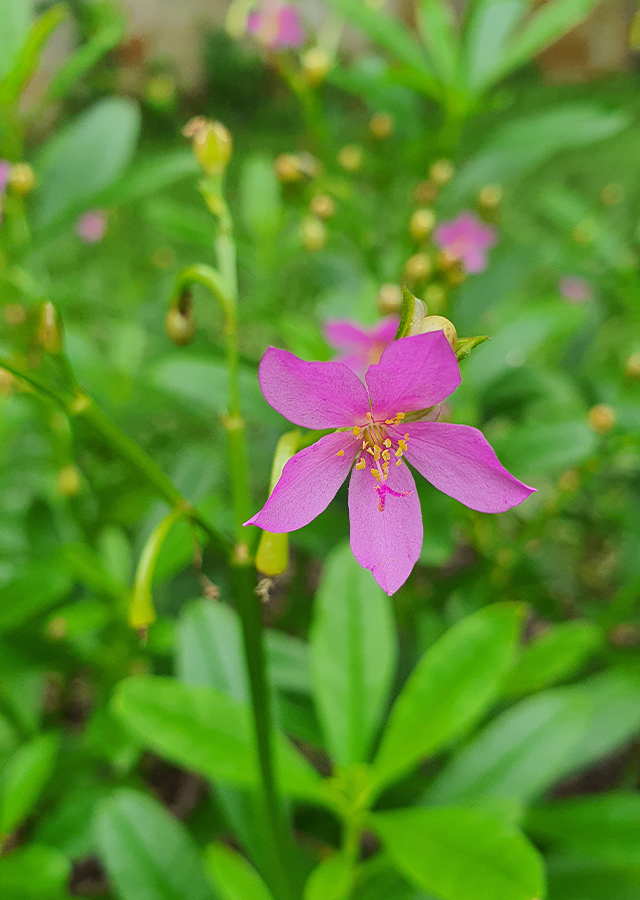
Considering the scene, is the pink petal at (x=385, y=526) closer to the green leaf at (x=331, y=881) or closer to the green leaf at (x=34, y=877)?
the green leaf at (x=331, y=881)

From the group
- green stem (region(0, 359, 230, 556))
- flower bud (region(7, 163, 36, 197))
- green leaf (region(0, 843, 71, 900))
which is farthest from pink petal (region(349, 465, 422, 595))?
flower bud (region(7, 163, 36, 197))

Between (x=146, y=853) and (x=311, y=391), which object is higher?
(x=311, y=391)

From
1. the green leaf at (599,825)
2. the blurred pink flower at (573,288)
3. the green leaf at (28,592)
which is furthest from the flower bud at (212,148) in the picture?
the blurred pink flower at (573,288)

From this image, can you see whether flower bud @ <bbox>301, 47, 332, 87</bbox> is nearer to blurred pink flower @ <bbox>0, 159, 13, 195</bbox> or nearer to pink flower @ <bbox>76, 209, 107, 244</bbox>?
blurred pink flower @ <bbox>0, 159, 13, 195</bbox>

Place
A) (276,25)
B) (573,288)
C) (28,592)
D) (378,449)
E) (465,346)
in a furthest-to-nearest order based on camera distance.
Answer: (573,288) → (276,25) → (28,592) → (378,449) → (465,346)

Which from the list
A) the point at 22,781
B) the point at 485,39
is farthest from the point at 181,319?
the point at 485,39

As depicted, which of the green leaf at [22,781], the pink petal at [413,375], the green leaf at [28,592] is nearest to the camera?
the pink petal at [413,375]

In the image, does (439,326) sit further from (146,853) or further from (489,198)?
(489,198)
